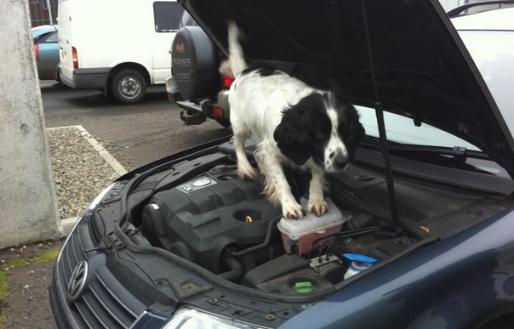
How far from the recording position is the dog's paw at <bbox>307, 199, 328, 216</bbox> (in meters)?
2.43

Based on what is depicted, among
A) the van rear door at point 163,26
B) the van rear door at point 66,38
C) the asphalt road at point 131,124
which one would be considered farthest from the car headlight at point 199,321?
the van rear door at point 66,38

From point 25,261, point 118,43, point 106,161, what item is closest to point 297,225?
point 25,261

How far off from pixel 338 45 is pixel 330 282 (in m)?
1.19

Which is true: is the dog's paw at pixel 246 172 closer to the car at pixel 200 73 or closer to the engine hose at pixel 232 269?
the engine hose at pixel 232 269

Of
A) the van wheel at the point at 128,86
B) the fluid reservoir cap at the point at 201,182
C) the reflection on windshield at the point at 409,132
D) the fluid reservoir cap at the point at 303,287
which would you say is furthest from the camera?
the van wheel at the point at 128,86

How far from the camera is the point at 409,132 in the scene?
2.87 m

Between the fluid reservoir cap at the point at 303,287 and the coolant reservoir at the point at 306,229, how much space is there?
0.30 m

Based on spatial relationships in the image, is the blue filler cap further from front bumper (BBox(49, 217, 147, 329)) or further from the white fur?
front bumper (BBox(49, 217, 147, 329))

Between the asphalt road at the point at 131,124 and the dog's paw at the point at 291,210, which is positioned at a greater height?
the dog's paw at the point at 291,210

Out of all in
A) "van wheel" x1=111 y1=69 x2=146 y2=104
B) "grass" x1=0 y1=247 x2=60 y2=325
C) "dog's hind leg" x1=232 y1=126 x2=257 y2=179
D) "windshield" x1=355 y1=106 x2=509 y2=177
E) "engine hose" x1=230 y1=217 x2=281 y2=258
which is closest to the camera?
"engine hose" x1=230 y1=217 x2=281 y2=258

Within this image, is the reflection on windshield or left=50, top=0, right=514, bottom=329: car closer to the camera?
left=50, top=0, right=514, bottom=329: car

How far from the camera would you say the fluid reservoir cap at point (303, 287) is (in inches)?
76.2

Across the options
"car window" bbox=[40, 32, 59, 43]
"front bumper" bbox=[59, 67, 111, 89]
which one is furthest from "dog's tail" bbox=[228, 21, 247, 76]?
"car window" bbox=[40, 32, 59, 43]

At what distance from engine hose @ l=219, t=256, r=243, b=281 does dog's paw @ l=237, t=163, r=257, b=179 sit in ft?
2.29
